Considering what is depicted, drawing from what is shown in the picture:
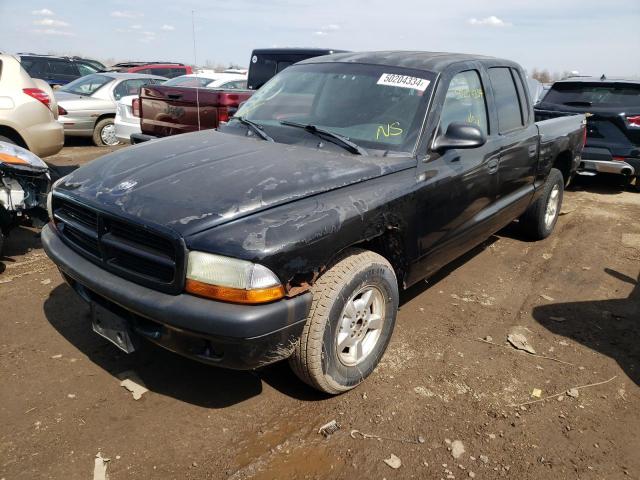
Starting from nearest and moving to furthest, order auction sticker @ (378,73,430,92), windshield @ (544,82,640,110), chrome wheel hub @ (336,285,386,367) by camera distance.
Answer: chrome wheel hub @ (336,285,386,367) < auction sticker @ (378,73,430,92) < windshield @ (544,82,640,110)

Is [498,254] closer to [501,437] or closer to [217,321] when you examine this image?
[501,437]

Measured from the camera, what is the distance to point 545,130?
4.93 m

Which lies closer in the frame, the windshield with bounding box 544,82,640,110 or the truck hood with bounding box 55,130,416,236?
the truck hood with bounding box 55,130,416,236

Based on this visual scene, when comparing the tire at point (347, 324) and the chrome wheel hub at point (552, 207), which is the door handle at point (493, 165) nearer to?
the tire at point (347, 324)

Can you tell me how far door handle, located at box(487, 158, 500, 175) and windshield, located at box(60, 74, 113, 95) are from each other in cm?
924

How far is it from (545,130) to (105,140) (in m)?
8.80

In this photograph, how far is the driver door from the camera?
3184mm

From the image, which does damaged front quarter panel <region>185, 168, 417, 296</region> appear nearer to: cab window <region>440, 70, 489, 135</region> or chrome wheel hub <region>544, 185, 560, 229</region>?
cab window <region>440, 70, 489, 135</region>

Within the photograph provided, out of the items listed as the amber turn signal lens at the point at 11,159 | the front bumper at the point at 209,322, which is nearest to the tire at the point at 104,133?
the amber turn signal lens at the point at 11,159

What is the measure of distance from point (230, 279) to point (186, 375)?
3.65 feet

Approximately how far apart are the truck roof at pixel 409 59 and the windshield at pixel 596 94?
15.6 ft

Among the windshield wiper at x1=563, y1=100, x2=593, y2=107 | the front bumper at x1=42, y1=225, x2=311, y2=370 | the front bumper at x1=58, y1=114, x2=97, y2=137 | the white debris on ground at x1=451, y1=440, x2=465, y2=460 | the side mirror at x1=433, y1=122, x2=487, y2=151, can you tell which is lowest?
the white debris on ground at x1=451, y1=440, x2=465, y2=460

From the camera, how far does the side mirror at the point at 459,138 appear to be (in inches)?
123

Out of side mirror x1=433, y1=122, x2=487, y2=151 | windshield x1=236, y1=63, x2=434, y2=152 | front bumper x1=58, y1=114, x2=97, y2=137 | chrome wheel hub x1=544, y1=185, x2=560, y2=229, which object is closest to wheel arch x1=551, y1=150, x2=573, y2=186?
Result: chrome wheel hub x1=544, y1=185, x2=560, y2=229
